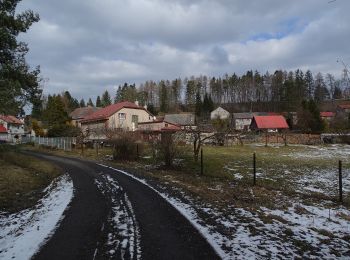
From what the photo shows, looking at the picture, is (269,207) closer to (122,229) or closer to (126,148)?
(122,229)

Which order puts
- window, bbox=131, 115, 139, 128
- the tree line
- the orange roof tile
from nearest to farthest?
window, bbox=131, 115, 139, 128, the orange roof tile, the tree line

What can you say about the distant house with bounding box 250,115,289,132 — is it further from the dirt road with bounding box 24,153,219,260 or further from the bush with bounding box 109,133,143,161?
the dirt road with bounding box 24,153,219,260

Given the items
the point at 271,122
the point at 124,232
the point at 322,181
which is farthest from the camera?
the point at 271,122

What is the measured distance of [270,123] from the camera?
80.0 m

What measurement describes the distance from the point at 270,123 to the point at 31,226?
75.6m

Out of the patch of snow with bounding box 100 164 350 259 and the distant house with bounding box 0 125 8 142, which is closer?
the patch of snow with bounding box 100 164 350 259

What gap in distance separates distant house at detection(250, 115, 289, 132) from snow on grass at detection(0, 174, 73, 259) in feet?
231

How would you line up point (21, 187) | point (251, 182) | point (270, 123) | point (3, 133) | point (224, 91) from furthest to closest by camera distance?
point (224, 91)
point (3, 133)
point (270, 123)
point (251, 182)
point (21, 187)

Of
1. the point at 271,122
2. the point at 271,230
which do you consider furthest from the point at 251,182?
the point at 271,122

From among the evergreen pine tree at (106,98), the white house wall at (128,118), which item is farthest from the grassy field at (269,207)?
the evergreen pine tree at (106,98)

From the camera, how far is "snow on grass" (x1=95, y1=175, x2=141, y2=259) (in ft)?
21.6

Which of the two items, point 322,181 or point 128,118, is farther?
point 128,118

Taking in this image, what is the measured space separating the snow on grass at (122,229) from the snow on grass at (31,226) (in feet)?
4.40

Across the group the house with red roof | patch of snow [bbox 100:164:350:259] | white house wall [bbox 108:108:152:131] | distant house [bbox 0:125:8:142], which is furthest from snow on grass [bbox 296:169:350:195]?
distant house [bbox 0:125:8:142]
